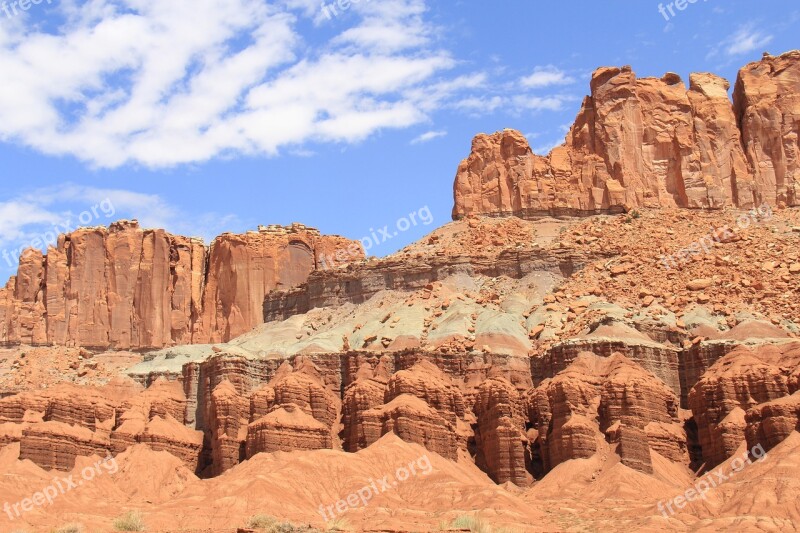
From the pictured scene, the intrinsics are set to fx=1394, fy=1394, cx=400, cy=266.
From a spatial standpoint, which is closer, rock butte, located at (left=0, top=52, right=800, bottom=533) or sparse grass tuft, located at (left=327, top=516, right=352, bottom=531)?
sparse grass tuft, located at (left=327, top=516, right=352, bottom=531)

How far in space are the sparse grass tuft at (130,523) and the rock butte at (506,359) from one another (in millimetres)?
903

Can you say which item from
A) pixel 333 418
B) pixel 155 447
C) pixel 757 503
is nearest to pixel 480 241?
pixel 333 418

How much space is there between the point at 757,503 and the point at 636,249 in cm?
4406

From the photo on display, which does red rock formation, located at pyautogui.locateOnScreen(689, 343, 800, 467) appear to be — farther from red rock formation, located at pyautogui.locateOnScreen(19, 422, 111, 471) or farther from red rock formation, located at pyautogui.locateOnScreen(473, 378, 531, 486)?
red rock formation, located at pyautogui.locateOnScreen(19, 422, 111, 471)

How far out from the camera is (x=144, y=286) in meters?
137

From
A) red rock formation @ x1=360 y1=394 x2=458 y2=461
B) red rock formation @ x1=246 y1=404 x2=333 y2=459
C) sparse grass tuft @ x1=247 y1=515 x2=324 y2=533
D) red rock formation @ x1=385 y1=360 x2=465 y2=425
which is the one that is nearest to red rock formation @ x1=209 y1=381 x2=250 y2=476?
red rock formation @ x1=246 y1=404 x2=333 y2=459

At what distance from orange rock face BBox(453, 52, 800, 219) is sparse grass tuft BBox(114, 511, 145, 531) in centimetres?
5892

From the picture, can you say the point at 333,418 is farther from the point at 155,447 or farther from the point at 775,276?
the point at 775,276

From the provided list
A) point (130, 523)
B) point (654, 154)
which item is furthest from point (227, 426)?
point (654, 154)

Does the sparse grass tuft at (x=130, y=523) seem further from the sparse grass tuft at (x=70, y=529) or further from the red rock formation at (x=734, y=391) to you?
the red rock formation at (x=734, y=391)

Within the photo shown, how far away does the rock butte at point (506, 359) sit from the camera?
73188 millimetres

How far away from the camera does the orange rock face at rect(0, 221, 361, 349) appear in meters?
134

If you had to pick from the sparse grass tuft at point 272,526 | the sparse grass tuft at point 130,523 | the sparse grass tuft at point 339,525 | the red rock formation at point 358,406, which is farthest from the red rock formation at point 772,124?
the sparse grass tuft at point 130,523

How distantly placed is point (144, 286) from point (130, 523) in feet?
243
